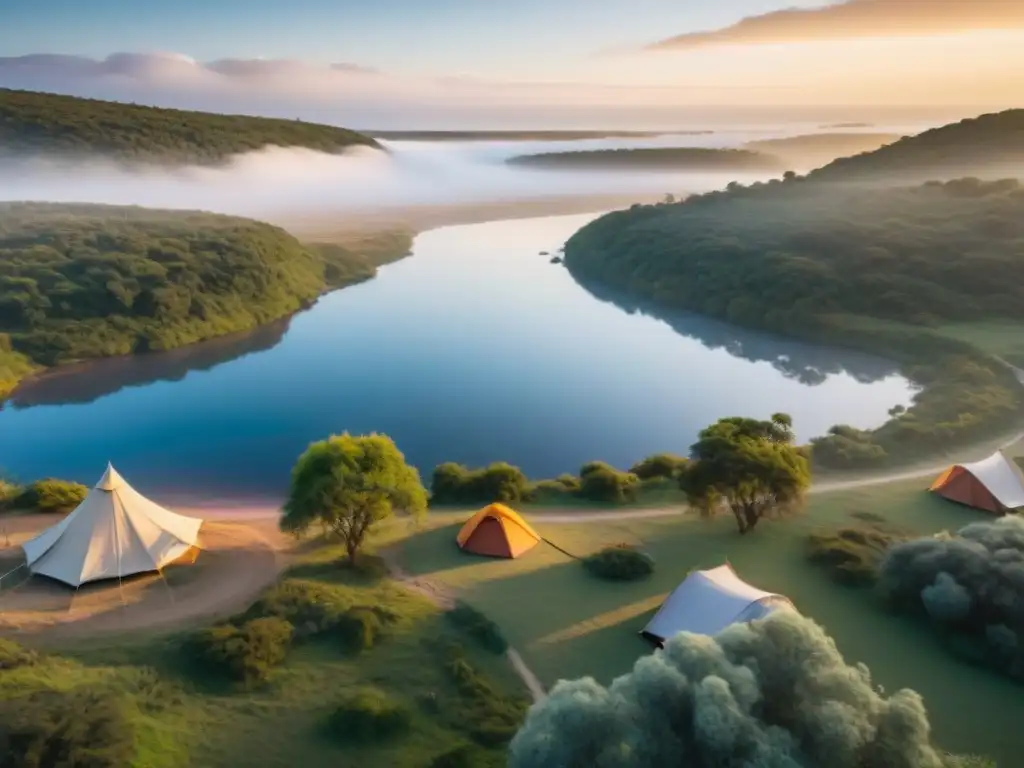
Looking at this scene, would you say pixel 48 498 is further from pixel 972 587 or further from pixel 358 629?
pixel 972 587

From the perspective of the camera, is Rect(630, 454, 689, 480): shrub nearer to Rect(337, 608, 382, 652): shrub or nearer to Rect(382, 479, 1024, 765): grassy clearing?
Rect(382, 479, 1024, 765): grassy clearing

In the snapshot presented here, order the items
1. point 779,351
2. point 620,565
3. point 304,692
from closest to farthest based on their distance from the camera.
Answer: point 304,692, point 620,565, point 779,351

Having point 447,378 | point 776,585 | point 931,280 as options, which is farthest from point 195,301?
point 931,280

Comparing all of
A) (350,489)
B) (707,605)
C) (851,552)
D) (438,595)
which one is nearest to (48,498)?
(350,489)

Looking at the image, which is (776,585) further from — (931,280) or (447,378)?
(931,280)

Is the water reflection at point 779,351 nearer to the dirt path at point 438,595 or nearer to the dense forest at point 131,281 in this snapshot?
the dense forest at point 131,281

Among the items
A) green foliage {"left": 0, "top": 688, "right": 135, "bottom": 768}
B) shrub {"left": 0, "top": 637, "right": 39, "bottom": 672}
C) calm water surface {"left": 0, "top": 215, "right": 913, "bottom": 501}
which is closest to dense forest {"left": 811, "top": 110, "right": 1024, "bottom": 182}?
calm water surface {"left": 0, "top": 215, "right": 913, "bottom": 501}
